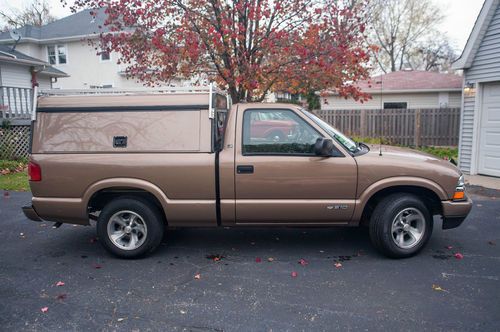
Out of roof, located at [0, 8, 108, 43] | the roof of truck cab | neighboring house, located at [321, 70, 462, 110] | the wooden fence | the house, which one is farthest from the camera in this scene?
roof, located at [0, 8, 108, 43]

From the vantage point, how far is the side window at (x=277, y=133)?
4.70 meters

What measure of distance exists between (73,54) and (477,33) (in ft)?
84.8

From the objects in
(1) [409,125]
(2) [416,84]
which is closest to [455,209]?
(1) [409,125]

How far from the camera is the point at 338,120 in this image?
18.7 meters

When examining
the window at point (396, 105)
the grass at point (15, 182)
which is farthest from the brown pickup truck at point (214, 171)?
the window at point (396, 105)

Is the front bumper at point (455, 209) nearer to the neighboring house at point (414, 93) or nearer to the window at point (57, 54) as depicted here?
the neighboring house at point (414, 93)

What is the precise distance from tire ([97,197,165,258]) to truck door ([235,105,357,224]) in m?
1.04

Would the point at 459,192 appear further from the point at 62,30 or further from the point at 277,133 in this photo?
the point at 62,30

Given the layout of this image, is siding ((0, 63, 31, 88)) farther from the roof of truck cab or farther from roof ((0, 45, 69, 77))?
the roof of truck cab

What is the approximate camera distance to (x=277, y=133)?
4758mm

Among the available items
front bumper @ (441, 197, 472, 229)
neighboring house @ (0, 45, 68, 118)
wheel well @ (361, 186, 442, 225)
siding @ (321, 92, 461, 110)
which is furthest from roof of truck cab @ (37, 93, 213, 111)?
siding @ (321, 92, 461, 110)

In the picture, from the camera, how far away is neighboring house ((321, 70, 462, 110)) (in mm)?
21203

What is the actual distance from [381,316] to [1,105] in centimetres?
1519

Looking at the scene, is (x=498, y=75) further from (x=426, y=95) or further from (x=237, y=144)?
(x=426, y=95)
